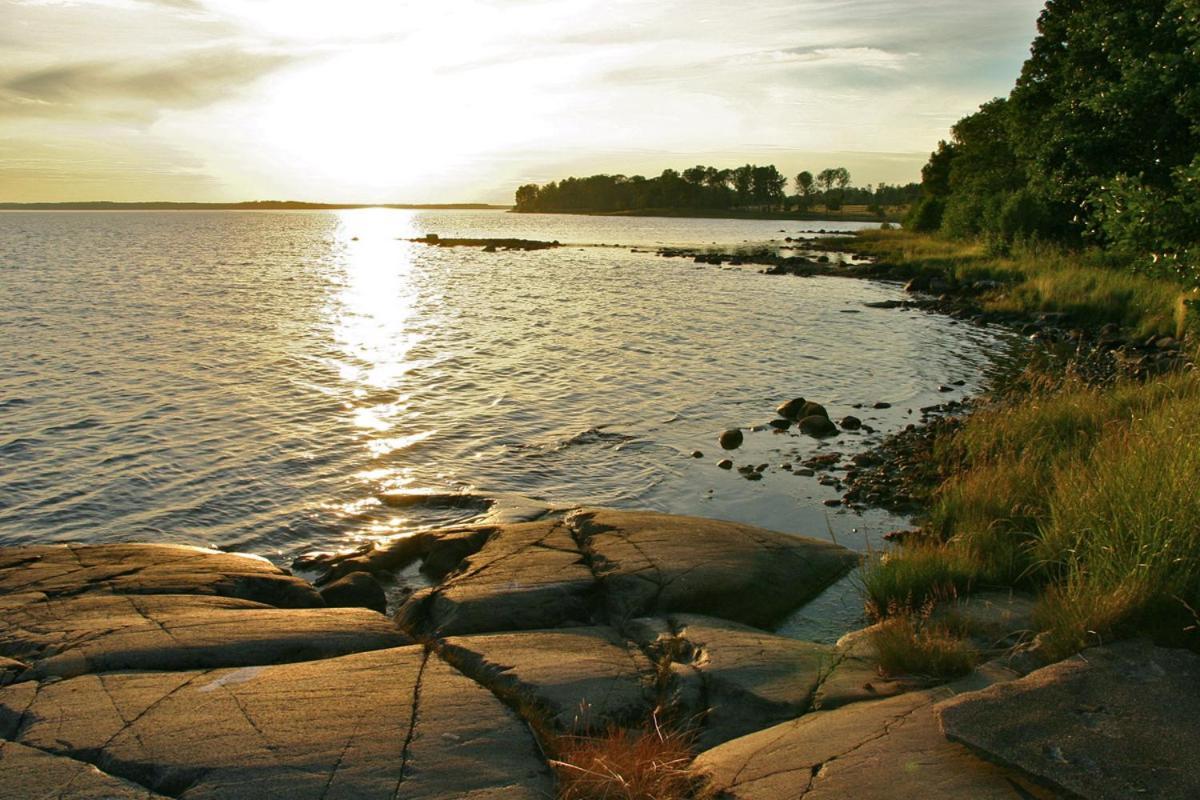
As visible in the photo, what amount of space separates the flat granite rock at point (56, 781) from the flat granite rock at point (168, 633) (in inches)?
52.1

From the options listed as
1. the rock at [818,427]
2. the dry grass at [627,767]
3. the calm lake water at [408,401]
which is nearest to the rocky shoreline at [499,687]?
the dry grass at [627,767]

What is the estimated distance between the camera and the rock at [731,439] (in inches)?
572

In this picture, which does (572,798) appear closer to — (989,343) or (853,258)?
(989,343)

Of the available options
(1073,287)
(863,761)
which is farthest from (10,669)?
(1073,287)

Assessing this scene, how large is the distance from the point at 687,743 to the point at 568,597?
264 cm

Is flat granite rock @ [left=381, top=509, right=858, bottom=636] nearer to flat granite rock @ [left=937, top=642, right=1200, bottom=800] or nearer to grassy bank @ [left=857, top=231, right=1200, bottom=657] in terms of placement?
grassy bank @ [left=857, top=231, right=1200, bottom=657]

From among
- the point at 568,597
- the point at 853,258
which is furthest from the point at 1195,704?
the point at 853,258

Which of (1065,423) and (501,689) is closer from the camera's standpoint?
(501,689)

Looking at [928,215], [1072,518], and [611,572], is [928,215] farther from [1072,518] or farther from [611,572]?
[611,572]

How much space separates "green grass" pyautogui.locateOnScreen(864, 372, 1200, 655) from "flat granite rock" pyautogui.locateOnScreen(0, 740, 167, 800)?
220 inches

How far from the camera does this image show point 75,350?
77.2 ft

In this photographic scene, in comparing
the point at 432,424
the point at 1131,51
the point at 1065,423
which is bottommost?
the point at 432,424

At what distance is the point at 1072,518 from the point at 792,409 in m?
9.33

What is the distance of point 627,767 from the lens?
471 cm
